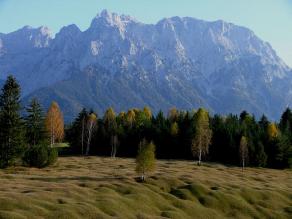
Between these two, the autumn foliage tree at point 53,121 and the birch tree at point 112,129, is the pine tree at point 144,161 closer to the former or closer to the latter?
the birch tree at point 112,129

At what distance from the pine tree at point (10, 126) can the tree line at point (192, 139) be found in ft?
178

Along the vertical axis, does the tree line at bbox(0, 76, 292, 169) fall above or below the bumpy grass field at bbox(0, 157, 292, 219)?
above

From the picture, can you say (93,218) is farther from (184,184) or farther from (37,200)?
(184,184)

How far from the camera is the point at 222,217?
3155 inches

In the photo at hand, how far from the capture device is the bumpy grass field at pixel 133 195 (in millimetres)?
68375

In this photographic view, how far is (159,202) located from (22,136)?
43831 mm

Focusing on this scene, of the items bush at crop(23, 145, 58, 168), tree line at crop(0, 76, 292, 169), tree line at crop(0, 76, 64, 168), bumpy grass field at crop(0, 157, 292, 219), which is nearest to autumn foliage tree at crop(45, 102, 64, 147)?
tree line at crop(0, 76, 292, 169)

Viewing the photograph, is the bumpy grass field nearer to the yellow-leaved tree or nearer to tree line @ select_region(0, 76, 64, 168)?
tree line @ select_region(0, 76, 64, 168)

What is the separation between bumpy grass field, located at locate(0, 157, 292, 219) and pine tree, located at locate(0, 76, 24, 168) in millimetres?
4109

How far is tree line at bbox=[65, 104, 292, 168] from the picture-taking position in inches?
5792

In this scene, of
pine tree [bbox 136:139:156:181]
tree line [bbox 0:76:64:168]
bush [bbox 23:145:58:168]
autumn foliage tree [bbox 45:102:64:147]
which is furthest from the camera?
autumn foliage tree [bbox 45:102:64:147]

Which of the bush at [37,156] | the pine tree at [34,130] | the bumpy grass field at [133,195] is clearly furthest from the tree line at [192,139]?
the bush at [37,156]

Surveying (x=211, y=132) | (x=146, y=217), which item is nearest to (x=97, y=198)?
(x=146, y=217)

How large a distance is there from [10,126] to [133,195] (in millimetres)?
40949
